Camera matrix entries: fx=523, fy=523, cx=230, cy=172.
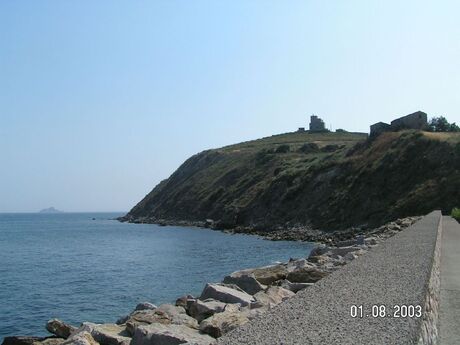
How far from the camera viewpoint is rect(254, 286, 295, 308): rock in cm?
1143

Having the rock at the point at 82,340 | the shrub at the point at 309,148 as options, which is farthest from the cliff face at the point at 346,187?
the rock at the point at 82,340

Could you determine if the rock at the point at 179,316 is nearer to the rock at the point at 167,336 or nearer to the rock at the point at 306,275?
the rock at the point at 167,336

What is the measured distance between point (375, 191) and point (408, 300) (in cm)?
5533

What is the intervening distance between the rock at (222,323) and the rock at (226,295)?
5.94 ft

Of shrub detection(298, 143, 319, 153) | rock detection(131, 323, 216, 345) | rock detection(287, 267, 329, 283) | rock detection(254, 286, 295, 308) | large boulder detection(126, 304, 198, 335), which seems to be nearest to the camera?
rock detection(131, 323, 216, 345)

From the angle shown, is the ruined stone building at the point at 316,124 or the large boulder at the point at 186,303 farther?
the ruined stone building at the point at 316,124

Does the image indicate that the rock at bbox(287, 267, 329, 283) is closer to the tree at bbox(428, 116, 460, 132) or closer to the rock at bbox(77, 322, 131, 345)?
the rock at bbox(77, 322, 131, 345)

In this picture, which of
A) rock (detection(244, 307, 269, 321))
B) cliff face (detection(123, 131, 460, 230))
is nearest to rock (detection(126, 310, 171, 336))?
rock (detection(244, 307, 269, 321))

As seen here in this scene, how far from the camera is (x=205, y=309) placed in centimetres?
1127

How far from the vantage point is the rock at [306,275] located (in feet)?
50.2

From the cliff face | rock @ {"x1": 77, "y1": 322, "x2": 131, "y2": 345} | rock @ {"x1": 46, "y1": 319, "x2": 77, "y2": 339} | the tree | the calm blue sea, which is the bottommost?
the calm blue sea

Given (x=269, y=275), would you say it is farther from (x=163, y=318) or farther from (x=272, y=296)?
(x=163, y=318)

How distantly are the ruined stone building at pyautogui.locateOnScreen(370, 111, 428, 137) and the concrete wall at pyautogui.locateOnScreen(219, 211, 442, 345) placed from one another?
234ft

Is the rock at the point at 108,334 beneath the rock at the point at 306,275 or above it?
beneath
